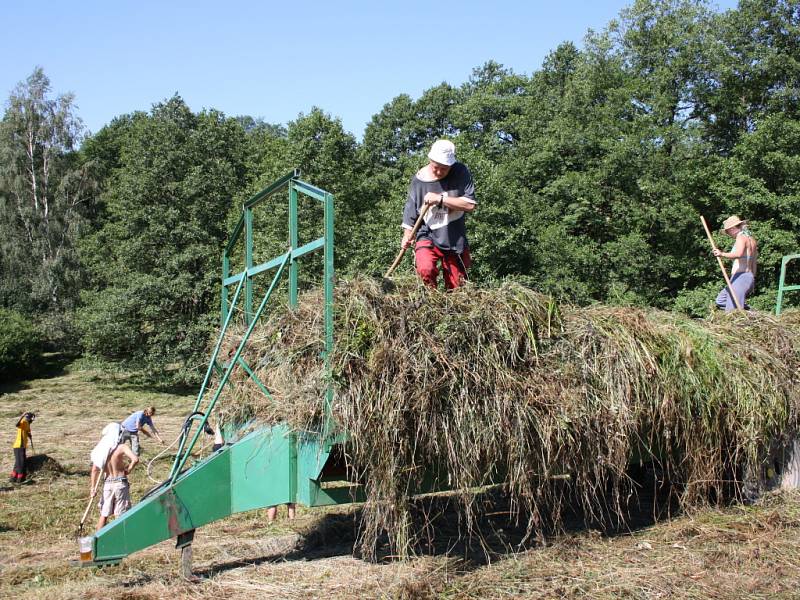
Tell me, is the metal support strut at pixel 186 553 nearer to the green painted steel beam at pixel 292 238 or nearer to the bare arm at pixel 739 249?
the green painted steel beam at pixel 292 238

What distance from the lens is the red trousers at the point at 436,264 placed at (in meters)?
6.45

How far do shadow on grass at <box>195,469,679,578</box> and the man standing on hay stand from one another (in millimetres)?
1915

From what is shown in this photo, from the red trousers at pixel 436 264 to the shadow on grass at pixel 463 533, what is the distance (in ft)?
5.96

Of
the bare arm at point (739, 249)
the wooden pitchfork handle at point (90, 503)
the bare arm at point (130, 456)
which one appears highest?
the bare arm at point (739, 249)

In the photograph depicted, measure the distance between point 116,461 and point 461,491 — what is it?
216 inches

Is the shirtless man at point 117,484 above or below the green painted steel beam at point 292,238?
below

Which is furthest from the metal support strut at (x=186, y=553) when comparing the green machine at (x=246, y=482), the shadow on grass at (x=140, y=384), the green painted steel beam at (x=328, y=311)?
the shadow on grass at (x=140, y=384)

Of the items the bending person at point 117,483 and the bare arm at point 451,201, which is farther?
the bending person at point 117,483

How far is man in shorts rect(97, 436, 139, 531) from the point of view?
352 inches

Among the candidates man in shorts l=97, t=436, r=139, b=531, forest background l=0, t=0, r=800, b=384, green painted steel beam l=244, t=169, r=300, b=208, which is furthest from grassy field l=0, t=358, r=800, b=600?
forest background l=0, t=0, r=800, b=384

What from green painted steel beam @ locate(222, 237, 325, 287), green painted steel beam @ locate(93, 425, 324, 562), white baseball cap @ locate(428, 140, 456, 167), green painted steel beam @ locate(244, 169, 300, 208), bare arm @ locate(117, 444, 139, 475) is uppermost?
white baseball cap @ locate(428, 140, 456, 167)

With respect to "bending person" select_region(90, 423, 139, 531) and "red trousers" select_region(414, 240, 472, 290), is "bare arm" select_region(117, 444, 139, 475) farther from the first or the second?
"red trousers" select_region(414, 240, 472, 290)

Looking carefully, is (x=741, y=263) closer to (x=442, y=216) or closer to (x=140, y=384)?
(x=442, y=216)

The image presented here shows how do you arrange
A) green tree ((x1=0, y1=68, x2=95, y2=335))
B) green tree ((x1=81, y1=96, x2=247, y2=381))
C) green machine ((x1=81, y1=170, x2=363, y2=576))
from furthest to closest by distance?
1. green tree ((x1=0, y1=68, x2=95, y2=335))
2. green tree ((x1=81, y1=96, x2=247, y2=381))
3. green machine ((x1=81, y1=170, x2=363, y2=576))
